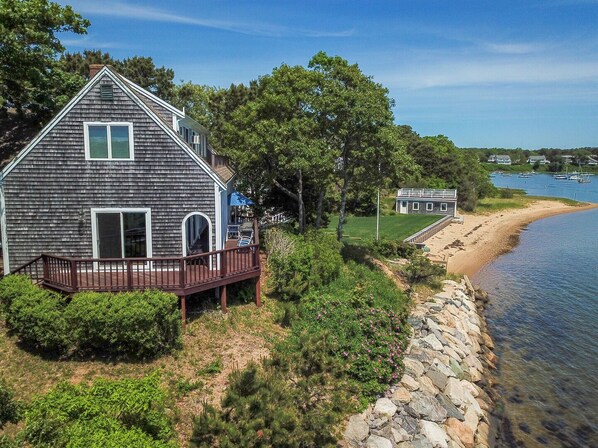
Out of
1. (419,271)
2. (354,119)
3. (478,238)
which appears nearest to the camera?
(354,119)

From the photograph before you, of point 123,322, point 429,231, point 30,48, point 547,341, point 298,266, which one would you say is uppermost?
point 30,48

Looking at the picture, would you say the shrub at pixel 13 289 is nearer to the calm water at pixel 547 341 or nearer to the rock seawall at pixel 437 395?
the rock seawall at pixel 437 395

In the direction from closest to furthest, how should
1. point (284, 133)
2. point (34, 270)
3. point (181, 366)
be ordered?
1. point (181, 366)
2. point (34, 270)
3. point (284, 133)

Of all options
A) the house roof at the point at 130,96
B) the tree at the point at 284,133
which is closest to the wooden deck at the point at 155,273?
the house roof at the point at 130,96

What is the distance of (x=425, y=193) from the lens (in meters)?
63.1

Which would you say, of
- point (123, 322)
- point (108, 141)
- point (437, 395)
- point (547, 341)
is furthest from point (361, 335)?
point (547, 341)

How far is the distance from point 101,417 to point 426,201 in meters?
58.9

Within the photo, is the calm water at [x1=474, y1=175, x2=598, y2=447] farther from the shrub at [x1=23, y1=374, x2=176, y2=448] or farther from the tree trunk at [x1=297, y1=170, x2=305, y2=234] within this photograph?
the shrub at [x1=23, y1=374, x2=176, y2=448]

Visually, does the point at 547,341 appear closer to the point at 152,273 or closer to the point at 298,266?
the point at 298,266

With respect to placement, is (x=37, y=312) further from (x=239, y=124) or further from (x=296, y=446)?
(x=239, y=124)

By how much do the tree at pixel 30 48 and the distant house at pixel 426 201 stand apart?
48.8 m

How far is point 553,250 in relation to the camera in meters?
49.4

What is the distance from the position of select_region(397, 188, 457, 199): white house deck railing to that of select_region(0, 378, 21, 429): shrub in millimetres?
57622

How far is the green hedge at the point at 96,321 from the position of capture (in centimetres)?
1299
